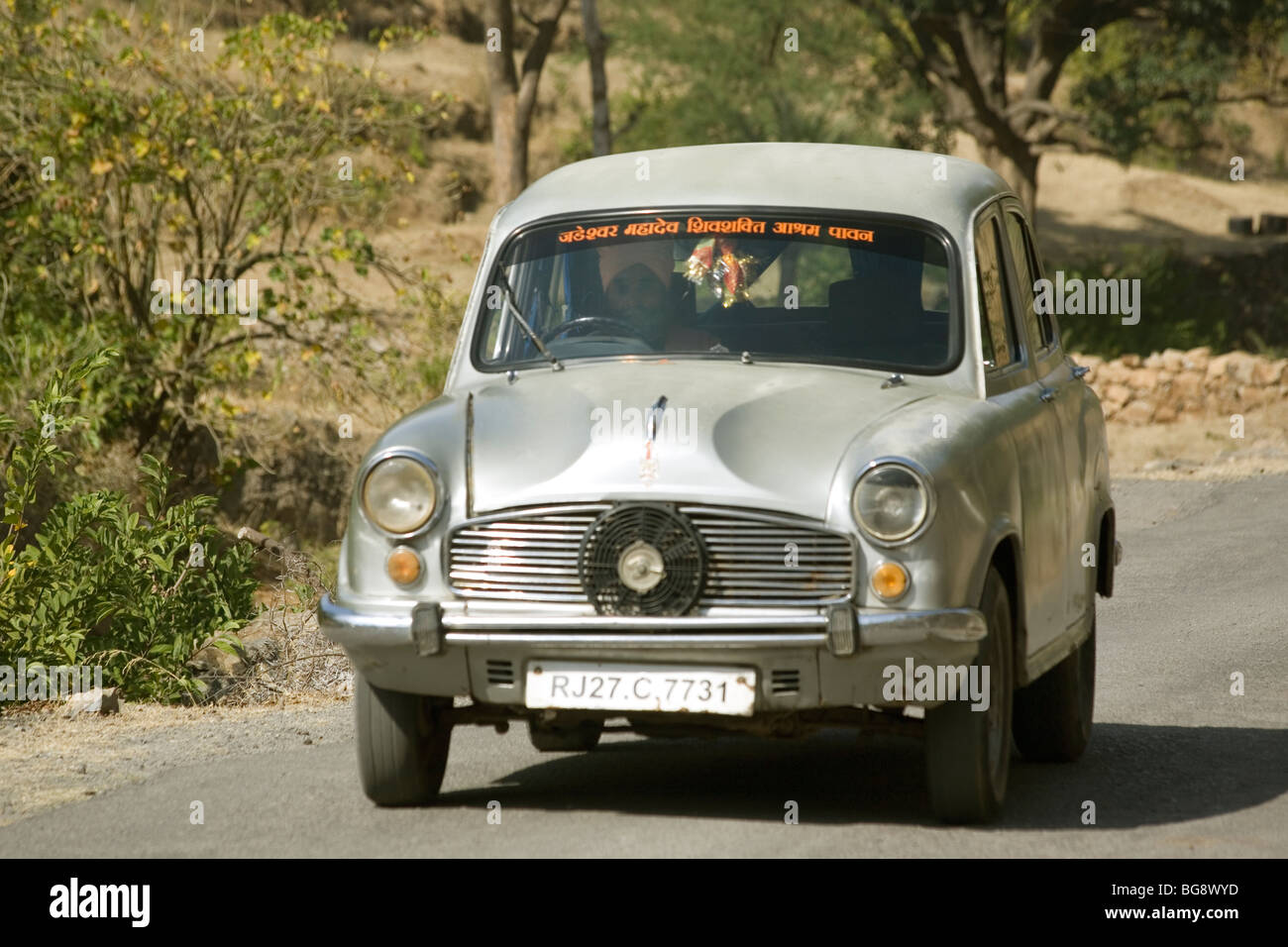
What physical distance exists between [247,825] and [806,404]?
7.08 feet

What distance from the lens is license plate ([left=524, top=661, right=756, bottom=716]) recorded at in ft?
17.6

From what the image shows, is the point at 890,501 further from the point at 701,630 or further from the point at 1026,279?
the point at 1026,279

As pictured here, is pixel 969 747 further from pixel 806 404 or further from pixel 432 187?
pixel 432 187

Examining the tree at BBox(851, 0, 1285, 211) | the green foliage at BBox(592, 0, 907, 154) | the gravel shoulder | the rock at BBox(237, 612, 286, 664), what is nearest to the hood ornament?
the gravel shoulder

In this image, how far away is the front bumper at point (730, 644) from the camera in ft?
17.4

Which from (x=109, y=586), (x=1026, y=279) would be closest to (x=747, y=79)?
(x=109, y=586)

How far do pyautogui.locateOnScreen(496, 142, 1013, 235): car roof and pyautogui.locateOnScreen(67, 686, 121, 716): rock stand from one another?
2788mm

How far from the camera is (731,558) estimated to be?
537 centimetres

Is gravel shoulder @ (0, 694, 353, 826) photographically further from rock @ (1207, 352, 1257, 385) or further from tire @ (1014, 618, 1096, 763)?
rock @ (1207, 352, 1257, 385)

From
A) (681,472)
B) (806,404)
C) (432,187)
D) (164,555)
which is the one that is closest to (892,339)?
(806,404)

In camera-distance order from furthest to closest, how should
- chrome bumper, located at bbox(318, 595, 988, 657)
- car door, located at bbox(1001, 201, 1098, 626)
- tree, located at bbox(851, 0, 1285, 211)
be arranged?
tree, located at bbox(851, 0, 1285, 211), car door, located at bbox(1001, 201, 1098, 626), chrome bumper, located at bbox(318, 595, 988, 657)

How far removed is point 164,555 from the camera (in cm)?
911

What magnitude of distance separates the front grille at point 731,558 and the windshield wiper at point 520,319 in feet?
3.37
